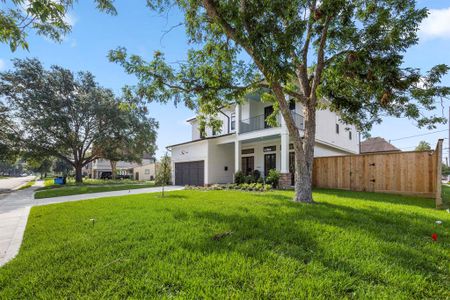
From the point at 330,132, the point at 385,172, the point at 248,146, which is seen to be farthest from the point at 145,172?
the point at 385,172

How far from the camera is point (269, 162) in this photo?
17391mm

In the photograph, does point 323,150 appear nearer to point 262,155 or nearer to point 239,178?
point 262,155

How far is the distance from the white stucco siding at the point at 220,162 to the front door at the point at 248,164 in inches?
41.4

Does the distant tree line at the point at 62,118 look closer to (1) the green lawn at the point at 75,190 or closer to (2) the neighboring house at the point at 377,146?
(1) the green lawn at the point at 75,190

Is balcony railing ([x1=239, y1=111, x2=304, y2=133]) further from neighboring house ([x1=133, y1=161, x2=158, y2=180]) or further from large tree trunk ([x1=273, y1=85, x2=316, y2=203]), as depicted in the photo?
neighboring house ([x1=133, y1=161, x2=158, y2=180])

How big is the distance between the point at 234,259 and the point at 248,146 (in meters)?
16.3

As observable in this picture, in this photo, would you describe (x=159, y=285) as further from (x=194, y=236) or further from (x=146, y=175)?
(x=146, y=175)

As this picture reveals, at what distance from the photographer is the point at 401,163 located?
10.7 meters

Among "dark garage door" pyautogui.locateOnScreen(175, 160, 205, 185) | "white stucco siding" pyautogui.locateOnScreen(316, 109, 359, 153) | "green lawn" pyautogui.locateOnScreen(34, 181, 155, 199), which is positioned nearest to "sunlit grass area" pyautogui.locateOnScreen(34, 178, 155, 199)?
"green lawn" pyautogui.locateOnScreen(34, 181, 155, 199)

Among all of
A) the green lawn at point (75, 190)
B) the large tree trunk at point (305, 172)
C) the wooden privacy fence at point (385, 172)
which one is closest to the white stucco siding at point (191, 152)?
the green lawn at point (75, 190)

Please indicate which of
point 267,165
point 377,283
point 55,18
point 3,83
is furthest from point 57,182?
point 377,283

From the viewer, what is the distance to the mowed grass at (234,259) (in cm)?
256

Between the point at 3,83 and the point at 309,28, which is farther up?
the point at 3,83

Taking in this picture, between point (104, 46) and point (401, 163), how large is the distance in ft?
44.6
